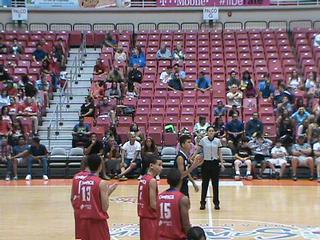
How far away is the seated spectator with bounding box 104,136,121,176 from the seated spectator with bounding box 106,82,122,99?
291cm

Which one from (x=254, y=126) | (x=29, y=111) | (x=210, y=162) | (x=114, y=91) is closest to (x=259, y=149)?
(x=254, y=126)

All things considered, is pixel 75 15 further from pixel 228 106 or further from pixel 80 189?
pixel 80 189

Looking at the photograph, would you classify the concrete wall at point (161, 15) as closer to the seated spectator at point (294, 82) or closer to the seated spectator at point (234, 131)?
the seated spectator at point (294, 82)

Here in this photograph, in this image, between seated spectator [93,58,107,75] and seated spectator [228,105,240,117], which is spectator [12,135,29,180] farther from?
seated spectator [228,105,240,117]

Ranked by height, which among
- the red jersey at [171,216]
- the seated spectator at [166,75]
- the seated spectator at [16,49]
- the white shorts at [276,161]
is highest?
the seated spectator at [16,49]

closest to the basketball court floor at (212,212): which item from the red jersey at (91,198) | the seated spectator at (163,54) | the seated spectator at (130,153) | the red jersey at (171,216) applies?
the seated spectator at (130,153)

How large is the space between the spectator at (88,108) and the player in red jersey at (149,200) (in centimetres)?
1332

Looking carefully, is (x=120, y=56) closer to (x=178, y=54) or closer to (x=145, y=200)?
(x=178, y=54)

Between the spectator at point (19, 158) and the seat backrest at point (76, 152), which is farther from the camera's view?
the seat backrest at point (76, 152)

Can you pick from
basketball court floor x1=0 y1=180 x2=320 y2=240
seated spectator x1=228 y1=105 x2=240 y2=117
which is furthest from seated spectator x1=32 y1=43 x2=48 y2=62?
seated spectator x1=228 y1=105 x2=240 y2=117

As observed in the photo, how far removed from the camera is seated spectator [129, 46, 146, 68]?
2430cm

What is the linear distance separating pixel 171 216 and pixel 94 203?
1235 mm

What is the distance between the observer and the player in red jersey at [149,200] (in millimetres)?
8062

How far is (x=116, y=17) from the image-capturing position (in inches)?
1098
